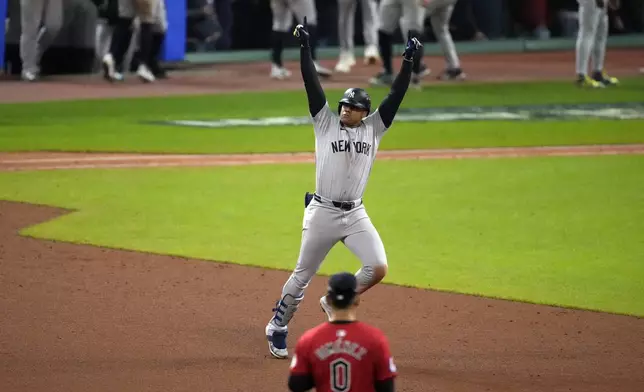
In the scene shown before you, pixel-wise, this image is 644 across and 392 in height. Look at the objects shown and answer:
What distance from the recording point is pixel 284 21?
69.4 ft

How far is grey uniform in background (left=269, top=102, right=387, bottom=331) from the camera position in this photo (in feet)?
23.7

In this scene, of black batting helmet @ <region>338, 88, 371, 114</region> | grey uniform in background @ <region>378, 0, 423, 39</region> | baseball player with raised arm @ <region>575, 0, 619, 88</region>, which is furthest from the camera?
grey uniform in background @ <region>378, 0, 423, 39</region>

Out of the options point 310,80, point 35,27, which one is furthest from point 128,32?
point 310,80

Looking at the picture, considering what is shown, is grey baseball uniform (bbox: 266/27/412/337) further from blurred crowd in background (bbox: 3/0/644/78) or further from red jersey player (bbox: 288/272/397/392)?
blurred crowd in background (bbox: 3/0/644/78)

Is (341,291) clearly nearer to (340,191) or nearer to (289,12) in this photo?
(340,191)

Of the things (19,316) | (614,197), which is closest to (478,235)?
(614,197)

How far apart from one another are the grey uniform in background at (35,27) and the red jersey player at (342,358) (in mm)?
16960

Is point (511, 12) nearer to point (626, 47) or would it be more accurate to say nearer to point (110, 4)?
point (626, 47)

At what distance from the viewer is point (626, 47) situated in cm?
2805

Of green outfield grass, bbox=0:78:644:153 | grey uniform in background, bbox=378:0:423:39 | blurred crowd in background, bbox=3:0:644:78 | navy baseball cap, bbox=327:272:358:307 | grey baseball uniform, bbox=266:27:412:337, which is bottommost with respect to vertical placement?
blurred crowd in background, bbox=3:0:644:78

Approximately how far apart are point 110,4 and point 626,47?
39.8ft

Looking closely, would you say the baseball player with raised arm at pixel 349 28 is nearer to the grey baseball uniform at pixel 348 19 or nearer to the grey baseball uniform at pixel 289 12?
the grey baseball uniform at pixel 348 19

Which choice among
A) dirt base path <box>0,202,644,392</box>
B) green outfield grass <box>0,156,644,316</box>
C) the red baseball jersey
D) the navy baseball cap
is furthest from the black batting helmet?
the red baseball jersey

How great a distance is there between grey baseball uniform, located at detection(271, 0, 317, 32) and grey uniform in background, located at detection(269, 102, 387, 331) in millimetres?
13266
